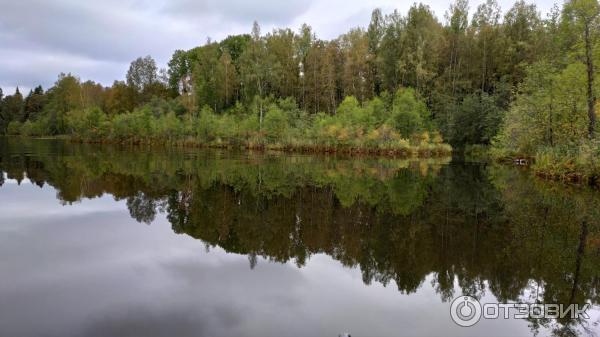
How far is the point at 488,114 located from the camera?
46.1m

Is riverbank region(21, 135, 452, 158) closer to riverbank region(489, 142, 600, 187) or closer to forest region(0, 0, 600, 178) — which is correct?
forest region(0, 0, 600, 178)

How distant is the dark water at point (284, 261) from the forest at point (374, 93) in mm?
20128

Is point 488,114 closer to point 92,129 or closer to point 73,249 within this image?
point 73,249

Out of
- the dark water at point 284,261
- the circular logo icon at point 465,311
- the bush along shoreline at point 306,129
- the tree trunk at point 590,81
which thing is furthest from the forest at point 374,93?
the circular logo icon at point 465,311

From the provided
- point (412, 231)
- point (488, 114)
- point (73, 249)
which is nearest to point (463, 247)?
point (412, 231)

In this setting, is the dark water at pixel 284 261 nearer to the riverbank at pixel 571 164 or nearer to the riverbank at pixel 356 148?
the riverbank at pixel 571 164

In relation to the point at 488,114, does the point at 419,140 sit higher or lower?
lower

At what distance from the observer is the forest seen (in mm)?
44312

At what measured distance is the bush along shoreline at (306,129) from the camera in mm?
44219

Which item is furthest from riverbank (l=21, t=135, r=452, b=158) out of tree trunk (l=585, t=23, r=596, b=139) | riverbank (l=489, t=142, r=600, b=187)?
tree trunk (l=585, t=23, r=596, b=139)

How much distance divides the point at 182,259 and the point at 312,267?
2.55 m

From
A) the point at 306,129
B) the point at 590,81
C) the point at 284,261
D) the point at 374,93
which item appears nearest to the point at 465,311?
the point at 284,261

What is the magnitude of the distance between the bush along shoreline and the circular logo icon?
38.1 m

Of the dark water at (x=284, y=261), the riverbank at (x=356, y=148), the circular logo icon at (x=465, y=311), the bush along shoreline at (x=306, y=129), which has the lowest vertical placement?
the circular logo icon at (x=465, y=311)
